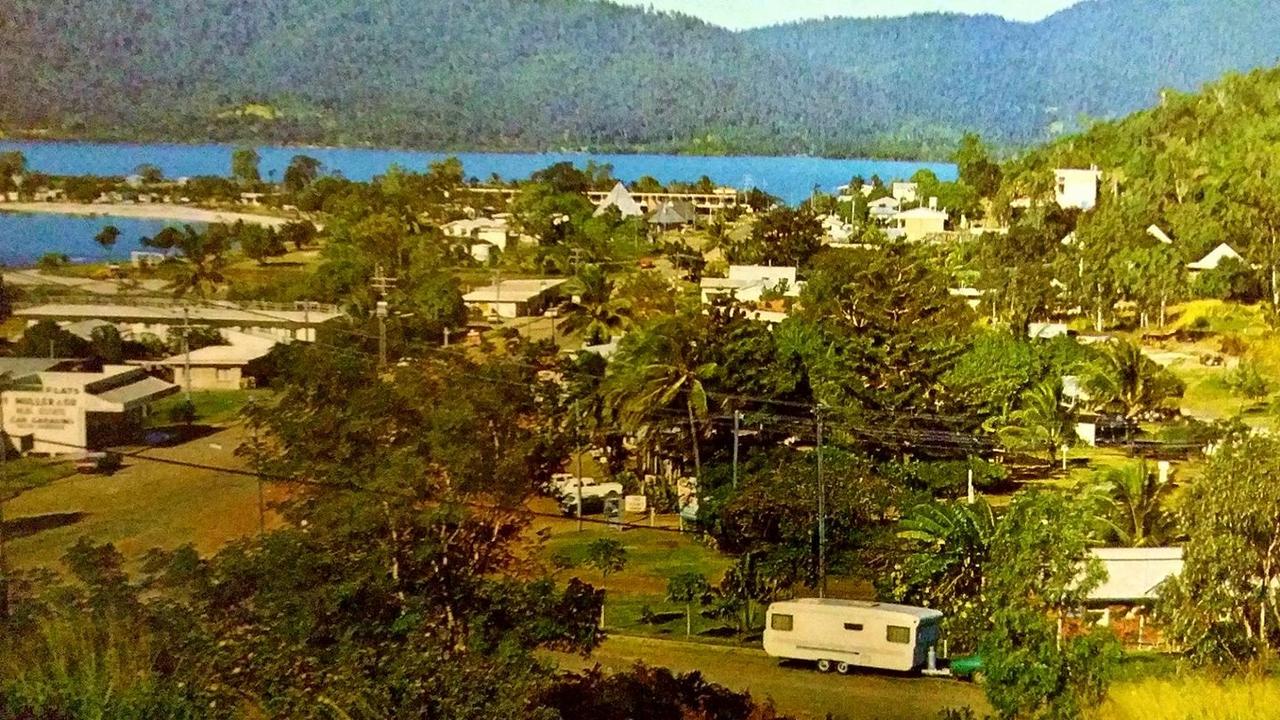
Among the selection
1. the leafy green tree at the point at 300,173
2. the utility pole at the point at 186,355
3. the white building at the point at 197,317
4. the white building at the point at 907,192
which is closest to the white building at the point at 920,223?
the white building at the point at 907,192

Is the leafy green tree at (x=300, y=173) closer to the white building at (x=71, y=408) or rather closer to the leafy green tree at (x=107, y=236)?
the leafy green tree at (x=107, y=236)

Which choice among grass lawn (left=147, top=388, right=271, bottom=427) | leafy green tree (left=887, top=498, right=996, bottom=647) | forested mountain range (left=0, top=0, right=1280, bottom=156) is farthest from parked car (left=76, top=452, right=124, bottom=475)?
leafy green tree (left=887, top=498, right=996, bottom=647)

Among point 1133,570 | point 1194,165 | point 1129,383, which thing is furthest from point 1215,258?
point 1133,570

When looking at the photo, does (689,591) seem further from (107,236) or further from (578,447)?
(107,236)

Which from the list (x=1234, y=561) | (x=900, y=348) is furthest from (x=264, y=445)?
(x=1234, y=561)

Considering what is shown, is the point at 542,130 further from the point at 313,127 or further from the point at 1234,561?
the point at 1234,561

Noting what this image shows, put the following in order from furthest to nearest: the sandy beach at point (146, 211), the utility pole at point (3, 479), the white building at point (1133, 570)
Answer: the sandy beach at point (146, 211) < the utility pole at point (3, 479) < the white building at point (1133, 570)

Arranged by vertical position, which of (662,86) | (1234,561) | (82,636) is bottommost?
(82,636)
